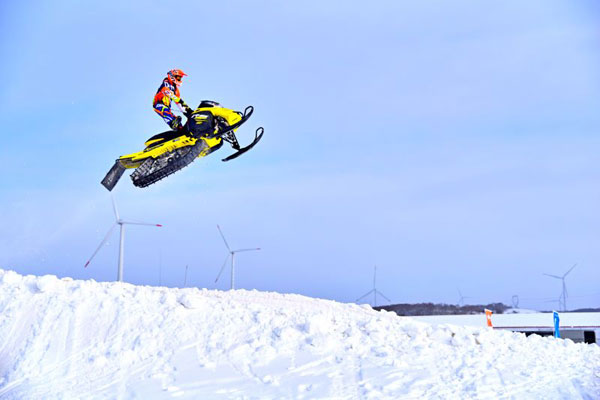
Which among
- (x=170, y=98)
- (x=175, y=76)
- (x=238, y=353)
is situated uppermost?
(x=175, y=76)

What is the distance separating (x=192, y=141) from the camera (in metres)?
17.2

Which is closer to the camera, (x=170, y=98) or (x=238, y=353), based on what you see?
(x=238, y=353)

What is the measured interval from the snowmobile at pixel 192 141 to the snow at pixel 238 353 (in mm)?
4302

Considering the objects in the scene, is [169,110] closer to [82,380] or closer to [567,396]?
[82,380]

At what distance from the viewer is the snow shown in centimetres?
999

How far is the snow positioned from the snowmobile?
169 inches

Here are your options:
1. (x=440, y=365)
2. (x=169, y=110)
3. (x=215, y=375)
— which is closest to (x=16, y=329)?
(x=215, y=375)

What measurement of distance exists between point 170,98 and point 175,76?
668 mm

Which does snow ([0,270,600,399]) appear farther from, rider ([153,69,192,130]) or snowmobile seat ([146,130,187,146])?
rider ([153,69,192,130])

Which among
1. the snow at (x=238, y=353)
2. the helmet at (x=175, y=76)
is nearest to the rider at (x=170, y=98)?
the helmet at (x=175, y=76)

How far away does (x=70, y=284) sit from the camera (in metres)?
14.3

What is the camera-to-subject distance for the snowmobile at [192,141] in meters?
17.2

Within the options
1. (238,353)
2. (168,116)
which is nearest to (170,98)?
(168,116)

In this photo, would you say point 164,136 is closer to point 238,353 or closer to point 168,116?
point 168,116
